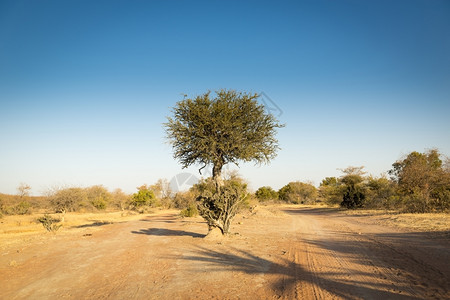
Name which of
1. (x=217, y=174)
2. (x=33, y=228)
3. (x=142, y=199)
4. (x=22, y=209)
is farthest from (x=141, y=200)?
(x=217, y=174)

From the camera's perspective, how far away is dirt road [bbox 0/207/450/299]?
17.3 ft

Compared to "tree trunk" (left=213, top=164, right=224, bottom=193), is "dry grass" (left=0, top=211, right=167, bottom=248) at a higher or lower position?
lower

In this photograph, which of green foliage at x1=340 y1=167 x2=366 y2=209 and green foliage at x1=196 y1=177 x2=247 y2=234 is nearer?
green foliage at x1=196 y1=177 x2=247 y2=234

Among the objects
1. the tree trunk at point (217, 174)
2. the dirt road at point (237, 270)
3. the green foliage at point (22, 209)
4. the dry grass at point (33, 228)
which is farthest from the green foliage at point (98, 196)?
the tree trunk at point (217, 174)

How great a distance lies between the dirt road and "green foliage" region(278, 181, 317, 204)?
46849 millimetres

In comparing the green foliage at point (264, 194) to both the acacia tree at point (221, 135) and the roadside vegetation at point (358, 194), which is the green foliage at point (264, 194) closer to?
the roadside vegetation at point (358, 194)

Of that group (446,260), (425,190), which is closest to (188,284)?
(446,260)

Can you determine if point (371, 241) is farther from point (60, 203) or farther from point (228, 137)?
point (60, 203)

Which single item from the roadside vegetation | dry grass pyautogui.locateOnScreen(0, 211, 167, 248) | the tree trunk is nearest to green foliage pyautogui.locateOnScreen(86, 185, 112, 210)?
the roadside vegetation

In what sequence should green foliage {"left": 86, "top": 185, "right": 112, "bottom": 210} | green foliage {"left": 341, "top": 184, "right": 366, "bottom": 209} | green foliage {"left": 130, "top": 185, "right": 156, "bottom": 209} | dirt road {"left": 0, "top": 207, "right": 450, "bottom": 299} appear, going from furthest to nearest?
green foliage {"left": 86, "top": 185, "right": 112, "bottom": 210}
green foliage {"left": 130, "top": 185, "right": 156, "bottom": 209}
green foliage {"left": 341, "top": 184, "right": 366, "bottom": 209}
dirt road {"left": 0, "top": 207, "right": 450, "bottom": 299}

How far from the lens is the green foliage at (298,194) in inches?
2195

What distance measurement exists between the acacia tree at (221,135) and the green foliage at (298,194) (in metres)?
46.8

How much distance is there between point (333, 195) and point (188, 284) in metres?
34.4

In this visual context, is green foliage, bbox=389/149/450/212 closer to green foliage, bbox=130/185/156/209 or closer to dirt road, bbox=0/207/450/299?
dirt road, bbox=0/207/450/299
